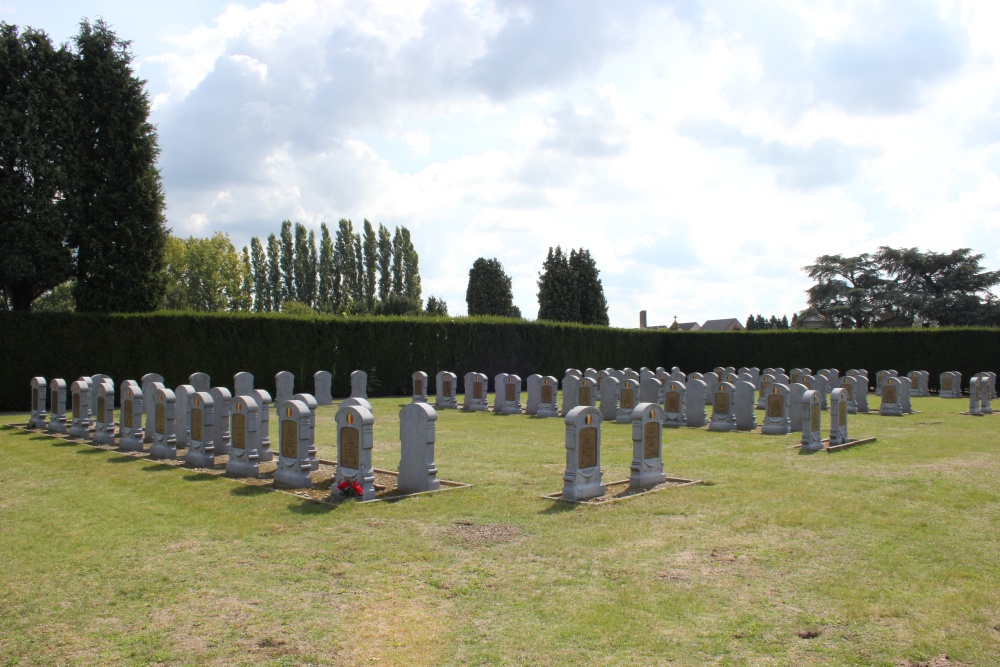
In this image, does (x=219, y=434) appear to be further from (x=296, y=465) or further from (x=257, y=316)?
(x=257, y=316)

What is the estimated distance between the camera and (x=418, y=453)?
31.4 feet

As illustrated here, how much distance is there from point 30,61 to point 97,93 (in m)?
2.08

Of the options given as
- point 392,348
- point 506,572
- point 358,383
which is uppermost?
point 392,348

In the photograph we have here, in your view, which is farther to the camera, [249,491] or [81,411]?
[81,411]

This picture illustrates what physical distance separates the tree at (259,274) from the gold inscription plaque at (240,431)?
62.1 meters

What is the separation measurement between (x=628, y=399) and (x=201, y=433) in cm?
1094

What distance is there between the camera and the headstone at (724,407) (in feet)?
57.8

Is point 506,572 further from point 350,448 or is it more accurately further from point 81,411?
point 81,411

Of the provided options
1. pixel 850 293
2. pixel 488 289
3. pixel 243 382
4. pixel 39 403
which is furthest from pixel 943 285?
pixel 39 403

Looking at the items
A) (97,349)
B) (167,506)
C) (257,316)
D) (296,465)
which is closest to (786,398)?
(296,465)

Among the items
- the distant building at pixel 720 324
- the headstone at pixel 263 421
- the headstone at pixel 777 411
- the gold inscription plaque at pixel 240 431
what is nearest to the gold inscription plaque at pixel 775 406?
the headstone at pixel 777 411

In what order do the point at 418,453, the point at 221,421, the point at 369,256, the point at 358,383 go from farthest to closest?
the point at 369,256, the point at 358,383, the point at 221,421, the point at 418,453

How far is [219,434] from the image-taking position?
1270cm

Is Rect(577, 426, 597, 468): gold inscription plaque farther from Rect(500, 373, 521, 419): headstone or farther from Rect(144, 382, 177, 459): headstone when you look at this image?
Rect(500, 373, 521, 419): headstone
